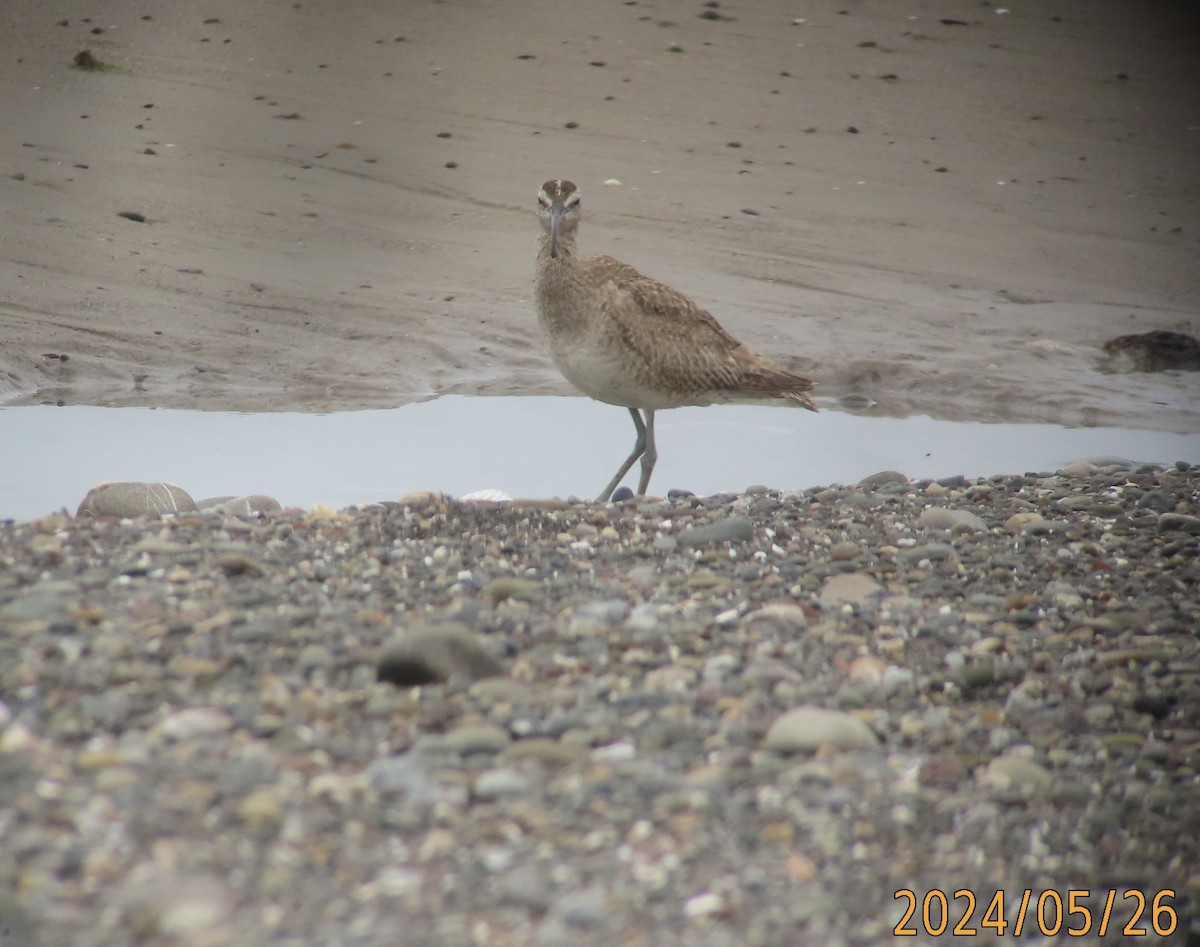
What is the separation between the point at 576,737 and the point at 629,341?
3.28m

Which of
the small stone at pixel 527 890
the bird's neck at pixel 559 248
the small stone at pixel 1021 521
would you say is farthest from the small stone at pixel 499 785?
the bird's neck at pixel 559 248

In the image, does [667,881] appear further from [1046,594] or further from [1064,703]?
[1046,594]

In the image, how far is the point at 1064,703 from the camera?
4250mm

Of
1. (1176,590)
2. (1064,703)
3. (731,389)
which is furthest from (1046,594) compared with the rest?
(731,389)

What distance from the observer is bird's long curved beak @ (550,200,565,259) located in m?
6.94

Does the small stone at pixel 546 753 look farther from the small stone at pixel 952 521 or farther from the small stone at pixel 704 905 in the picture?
the small stone at pixel 952 521

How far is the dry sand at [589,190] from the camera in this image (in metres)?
9.23

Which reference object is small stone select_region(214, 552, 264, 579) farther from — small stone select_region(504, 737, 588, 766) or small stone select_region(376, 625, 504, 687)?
small stone select_region(504, 737, 588, 766)

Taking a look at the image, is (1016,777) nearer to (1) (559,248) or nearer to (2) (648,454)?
(2) (648,454)

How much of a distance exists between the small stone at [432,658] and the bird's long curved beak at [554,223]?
3206 millimetres

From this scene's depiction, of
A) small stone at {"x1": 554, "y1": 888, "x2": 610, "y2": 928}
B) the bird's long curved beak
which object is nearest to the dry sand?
the bird's long curved beak

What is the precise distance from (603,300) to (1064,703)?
3.22 meters

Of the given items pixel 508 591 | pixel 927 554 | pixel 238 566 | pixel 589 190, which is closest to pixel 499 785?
pixel 508 591

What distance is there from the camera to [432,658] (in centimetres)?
400
